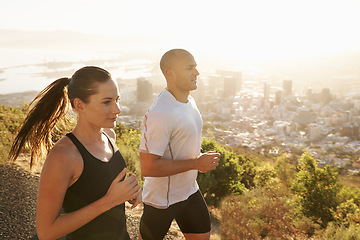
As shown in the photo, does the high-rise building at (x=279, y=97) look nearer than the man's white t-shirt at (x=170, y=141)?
No

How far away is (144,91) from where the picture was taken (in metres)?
70.1

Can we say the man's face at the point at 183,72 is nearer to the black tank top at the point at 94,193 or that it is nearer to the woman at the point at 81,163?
the woman at the point at 81,163

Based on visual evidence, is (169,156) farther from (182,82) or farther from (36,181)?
(36,181)

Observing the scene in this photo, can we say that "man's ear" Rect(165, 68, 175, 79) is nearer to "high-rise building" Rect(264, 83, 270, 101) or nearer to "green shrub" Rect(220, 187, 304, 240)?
"green shrub" Rect(220, 187, 304, 240)

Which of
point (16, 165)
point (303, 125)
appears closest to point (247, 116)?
point (303, 125)

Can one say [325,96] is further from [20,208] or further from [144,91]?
[20,208]

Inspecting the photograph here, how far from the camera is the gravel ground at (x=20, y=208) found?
3.50m

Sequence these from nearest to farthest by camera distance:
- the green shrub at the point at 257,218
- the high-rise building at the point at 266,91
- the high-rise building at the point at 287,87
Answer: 1. the green shrub at the point at 257,218
2. the high-rise building at the point at 266,91
3. the high-rise building at the point at 287,87

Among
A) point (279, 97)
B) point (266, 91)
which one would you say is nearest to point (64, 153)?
point (279, 97)

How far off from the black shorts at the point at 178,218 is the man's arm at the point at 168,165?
31 cm

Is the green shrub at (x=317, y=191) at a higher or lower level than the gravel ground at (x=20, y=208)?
→ lower

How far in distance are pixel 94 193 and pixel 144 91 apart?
6956cm

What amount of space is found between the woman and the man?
1.54 ft

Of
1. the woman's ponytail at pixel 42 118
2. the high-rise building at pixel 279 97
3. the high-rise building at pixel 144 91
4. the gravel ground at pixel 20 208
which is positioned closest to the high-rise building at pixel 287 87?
the high-rise building at pixel 279 97
